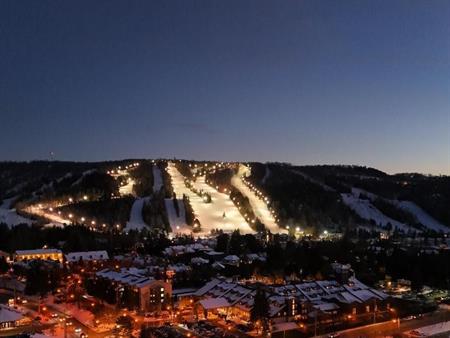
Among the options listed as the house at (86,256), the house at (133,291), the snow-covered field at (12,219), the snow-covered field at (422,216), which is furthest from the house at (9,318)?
the snow-covered field at (422,216)

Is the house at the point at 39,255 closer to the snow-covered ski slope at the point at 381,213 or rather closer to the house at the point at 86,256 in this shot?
the house at the point at 86,256

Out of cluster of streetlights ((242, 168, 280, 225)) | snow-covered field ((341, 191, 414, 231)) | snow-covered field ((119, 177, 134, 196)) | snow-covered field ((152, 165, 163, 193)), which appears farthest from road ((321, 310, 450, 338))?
snow-covered field ((152, 165, 163, 193))

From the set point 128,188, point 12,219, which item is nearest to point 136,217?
point 12,219

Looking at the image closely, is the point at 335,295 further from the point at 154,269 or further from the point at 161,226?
the point at 161,226

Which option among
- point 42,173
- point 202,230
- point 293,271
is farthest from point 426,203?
point 42,173

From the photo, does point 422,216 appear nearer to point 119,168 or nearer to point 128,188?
point 128,188

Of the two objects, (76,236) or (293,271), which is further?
(76,236)
